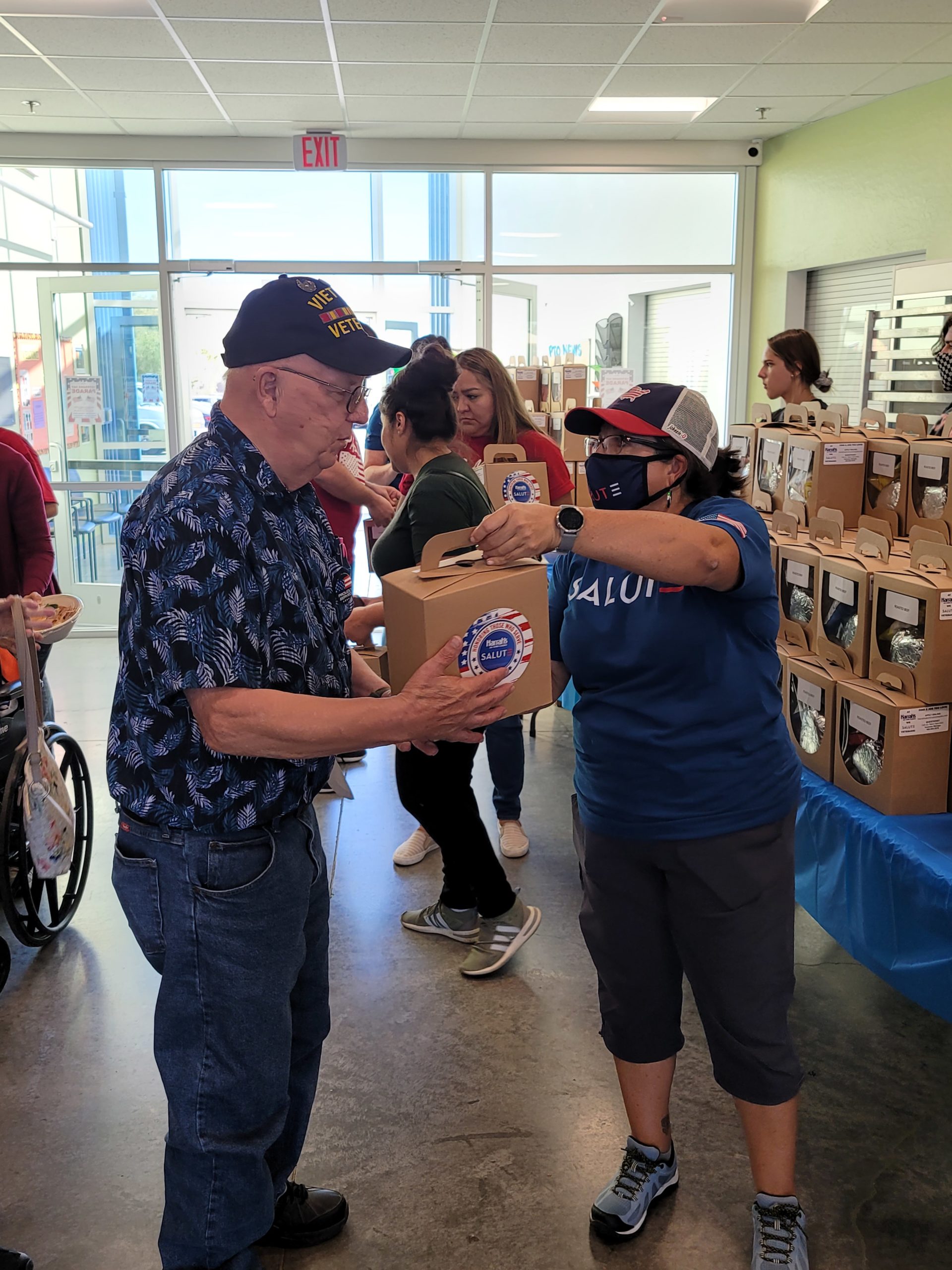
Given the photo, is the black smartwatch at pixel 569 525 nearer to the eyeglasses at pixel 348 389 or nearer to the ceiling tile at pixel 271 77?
the eyeglasses at pixel 348 389

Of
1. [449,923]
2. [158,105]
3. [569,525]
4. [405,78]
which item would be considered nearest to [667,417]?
[569,525]

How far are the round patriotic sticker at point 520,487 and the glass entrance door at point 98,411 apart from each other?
15.2 ft

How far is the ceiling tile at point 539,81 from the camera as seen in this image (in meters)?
5.66

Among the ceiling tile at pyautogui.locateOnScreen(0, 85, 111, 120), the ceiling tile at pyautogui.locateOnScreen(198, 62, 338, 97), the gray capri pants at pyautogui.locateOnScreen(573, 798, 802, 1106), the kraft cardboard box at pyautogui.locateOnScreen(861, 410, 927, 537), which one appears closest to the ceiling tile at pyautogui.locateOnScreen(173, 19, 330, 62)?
the ceiling tile at pyautogui.locateOnScreen(198, 62, 338, 97)

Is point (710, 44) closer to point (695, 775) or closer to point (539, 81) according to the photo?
point (539, 81)

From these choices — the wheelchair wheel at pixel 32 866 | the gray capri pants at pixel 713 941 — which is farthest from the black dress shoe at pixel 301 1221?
the wheelchair wheel at pixel 32 866

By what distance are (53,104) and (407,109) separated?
2.22m

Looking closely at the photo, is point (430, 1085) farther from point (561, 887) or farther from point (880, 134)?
point (880, 134)

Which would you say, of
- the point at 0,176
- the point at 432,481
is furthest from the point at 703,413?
the point at 0,176

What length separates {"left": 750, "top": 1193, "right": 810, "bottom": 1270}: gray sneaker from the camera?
1.76 meters

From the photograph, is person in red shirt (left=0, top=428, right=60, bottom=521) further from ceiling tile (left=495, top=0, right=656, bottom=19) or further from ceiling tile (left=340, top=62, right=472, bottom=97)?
ceiling tile (left=340, top=62, right=472, bottom=97)

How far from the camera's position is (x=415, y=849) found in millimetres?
3590

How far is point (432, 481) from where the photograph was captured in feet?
8.35

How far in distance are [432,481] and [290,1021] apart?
4.62 ft
